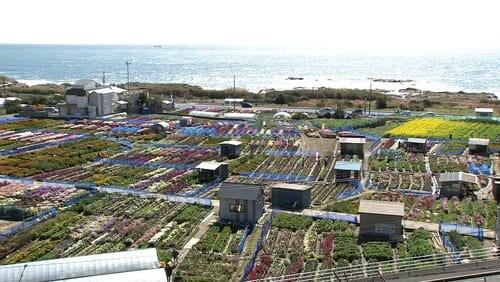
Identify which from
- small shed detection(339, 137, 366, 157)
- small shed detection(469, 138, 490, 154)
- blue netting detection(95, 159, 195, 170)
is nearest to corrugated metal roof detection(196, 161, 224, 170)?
blue netting detection(95, 159, 195, 170)

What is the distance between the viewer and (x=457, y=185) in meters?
21.4

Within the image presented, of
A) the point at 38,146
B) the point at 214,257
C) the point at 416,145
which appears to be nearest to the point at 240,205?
the point at 214,257

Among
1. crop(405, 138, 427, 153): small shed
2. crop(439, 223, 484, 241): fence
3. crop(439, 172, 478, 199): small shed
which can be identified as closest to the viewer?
crop(439, 223, 484, 241): fence

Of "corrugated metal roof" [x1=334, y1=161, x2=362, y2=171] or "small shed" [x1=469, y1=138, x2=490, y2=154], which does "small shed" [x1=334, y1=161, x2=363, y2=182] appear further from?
"small shed" [x1=469, y1=138, x2=490, y2=154]

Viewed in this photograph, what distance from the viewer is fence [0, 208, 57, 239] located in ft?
56.6

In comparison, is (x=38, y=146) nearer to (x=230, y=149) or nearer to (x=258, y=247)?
(x=230, y=149)

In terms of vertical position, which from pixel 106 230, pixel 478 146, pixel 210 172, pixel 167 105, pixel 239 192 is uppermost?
pixel 167 105

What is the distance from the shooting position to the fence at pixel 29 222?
17247mm

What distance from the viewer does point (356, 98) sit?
2250 inches

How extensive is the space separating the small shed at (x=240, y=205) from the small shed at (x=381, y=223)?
376cm

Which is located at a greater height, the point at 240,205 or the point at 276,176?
the point at 240,205

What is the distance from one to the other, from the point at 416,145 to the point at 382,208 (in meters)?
13.5

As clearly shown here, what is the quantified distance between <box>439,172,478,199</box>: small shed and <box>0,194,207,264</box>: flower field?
406 inches

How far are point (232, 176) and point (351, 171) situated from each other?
5.80m
